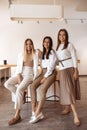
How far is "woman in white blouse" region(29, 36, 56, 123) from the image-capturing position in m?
3.14

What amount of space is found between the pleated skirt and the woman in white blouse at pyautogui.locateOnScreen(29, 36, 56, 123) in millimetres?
209

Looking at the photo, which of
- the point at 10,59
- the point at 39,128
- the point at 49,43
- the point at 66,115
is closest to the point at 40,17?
the point at 49,43

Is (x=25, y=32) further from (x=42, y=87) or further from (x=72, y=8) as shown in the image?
(x=42, y=87)

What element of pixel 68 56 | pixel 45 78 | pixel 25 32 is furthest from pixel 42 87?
pixel 25 32

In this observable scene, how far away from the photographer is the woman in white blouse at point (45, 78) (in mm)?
3145

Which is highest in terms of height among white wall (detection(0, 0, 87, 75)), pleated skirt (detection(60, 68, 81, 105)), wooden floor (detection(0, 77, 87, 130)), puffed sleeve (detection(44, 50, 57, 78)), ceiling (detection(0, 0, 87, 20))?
ceiling (detection(0, 0, 87, 20))

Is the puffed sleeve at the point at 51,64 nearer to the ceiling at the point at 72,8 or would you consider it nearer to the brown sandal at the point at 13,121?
the brown sandal at the point at 13,121

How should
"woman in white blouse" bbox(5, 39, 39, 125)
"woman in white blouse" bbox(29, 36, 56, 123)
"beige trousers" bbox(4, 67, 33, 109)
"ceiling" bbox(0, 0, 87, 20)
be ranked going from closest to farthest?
"woman in white blouse" bbox(29, 36, 56, 123) → "beige trousers" bbox(4, 67, 33, 109) → "woman in white blouse" bbox(5, 39, 39, 125) → "ceiling" bbox(0, 0, 87, 20)

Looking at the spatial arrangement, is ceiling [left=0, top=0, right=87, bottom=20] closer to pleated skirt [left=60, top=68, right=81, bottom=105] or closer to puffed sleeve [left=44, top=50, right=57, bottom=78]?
puffed sleeve [left=44, top=50, right=57, bottom=78]

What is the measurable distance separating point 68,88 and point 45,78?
43 centimetres

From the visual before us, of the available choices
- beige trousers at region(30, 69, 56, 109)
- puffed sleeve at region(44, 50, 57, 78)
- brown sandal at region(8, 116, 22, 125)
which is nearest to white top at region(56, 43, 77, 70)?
puffed sleeve at region(44, 50, 57, 78)

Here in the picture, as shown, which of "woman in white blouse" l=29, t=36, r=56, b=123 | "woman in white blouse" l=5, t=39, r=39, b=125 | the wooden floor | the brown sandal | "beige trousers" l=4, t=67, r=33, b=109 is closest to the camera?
the wooden floor

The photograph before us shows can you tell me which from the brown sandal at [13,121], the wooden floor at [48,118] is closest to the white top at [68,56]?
the wooden floor at [48,118]

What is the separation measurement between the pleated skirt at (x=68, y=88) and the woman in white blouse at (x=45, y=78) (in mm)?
209
